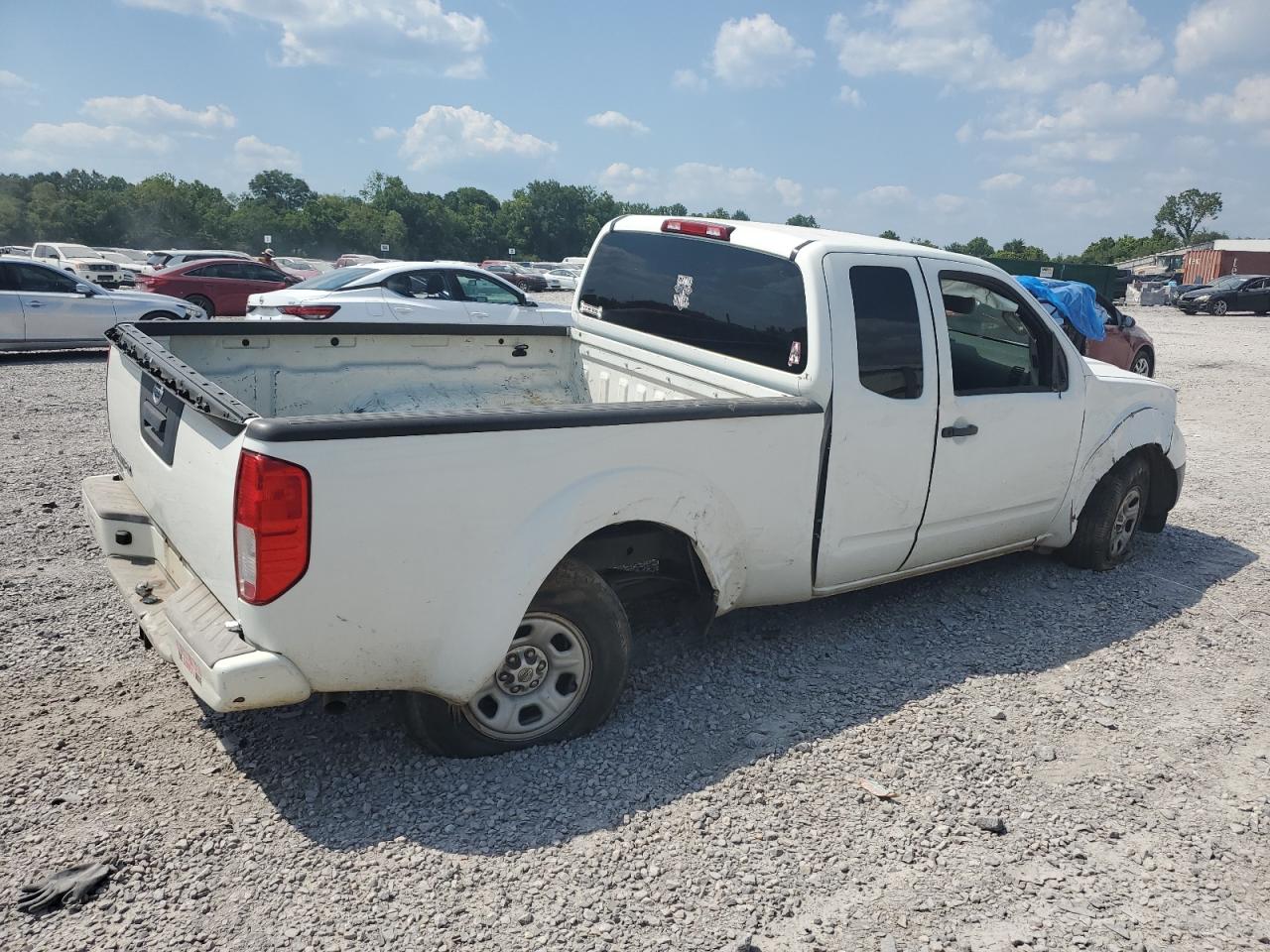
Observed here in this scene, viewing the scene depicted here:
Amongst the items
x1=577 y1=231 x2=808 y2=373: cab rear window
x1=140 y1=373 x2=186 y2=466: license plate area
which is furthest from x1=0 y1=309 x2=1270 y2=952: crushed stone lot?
x1=577 y1=231 x2=808 y2=373: cab rear window

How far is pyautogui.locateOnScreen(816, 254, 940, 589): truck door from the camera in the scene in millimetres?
3977

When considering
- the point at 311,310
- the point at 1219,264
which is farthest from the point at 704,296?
the point at 1219,264

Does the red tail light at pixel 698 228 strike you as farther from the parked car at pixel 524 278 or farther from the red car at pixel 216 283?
the parked car at pixel 524 278

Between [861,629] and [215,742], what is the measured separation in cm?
302

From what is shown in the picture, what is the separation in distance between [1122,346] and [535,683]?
42.4ft

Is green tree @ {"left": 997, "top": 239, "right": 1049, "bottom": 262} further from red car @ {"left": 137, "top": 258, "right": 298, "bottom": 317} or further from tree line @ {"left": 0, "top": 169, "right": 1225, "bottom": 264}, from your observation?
red car @ {"left": 137, "top": 258, "right": 298, "bottom": 317}

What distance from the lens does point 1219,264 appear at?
6003 cm

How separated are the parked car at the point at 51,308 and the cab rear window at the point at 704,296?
A: 33.5ft

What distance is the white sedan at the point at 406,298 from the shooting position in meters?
11.5

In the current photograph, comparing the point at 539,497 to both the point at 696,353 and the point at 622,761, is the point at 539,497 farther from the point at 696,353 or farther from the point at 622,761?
the point at 696,353

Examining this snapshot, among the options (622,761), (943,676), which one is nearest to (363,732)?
(622,761)

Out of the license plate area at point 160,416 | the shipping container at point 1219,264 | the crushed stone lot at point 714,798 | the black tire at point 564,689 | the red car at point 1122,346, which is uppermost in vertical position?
the shipping container at point 1219,264

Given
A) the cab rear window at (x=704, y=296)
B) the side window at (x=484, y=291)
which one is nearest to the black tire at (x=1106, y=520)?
the cab rear window at (x=704, y=296)

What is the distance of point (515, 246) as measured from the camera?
9862cm
